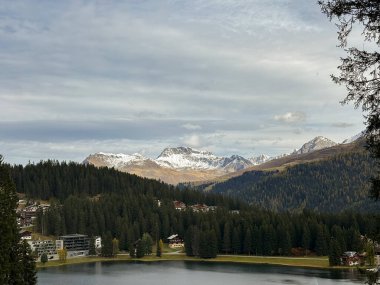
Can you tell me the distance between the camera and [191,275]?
13125 cm

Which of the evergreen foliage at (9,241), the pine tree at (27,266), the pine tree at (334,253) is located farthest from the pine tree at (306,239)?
the evergreen foliage at (9,241)

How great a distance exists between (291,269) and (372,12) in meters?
141

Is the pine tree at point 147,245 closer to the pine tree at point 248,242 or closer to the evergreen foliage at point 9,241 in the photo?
the pine tree at point 248,242

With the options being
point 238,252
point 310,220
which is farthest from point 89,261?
point 310,220

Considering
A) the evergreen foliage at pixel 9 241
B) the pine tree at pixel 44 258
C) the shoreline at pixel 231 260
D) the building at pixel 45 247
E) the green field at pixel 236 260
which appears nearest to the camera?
the evergreen foliage at pixel 9 241

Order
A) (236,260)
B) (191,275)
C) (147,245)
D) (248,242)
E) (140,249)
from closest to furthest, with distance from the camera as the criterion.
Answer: (191,275)
(236,260)
(140,249)
(248,242)
(147,245)

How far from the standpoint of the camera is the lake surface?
116625 mm

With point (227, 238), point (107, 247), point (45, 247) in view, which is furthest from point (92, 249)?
point (227, 238)

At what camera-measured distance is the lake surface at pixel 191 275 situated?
383 ft

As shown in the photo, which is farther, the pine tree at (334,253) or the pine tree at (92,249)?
the pine tree at (92,249)

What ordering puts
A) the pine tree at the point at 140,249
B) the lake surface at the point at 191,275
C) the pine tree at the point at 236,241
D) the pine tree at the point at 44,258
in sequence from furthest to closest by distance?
the pine tree at the point at 236,241
the pine tree at the point at 140,249
the pine tree at the point at 44,258
the lake surface at the point at 191,275

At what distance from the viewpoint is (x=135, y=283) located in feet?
371

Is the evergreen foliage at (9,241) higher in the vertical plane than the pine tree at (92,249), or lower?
higher

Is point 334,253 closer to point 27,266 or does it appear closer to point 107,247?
point 107,247
